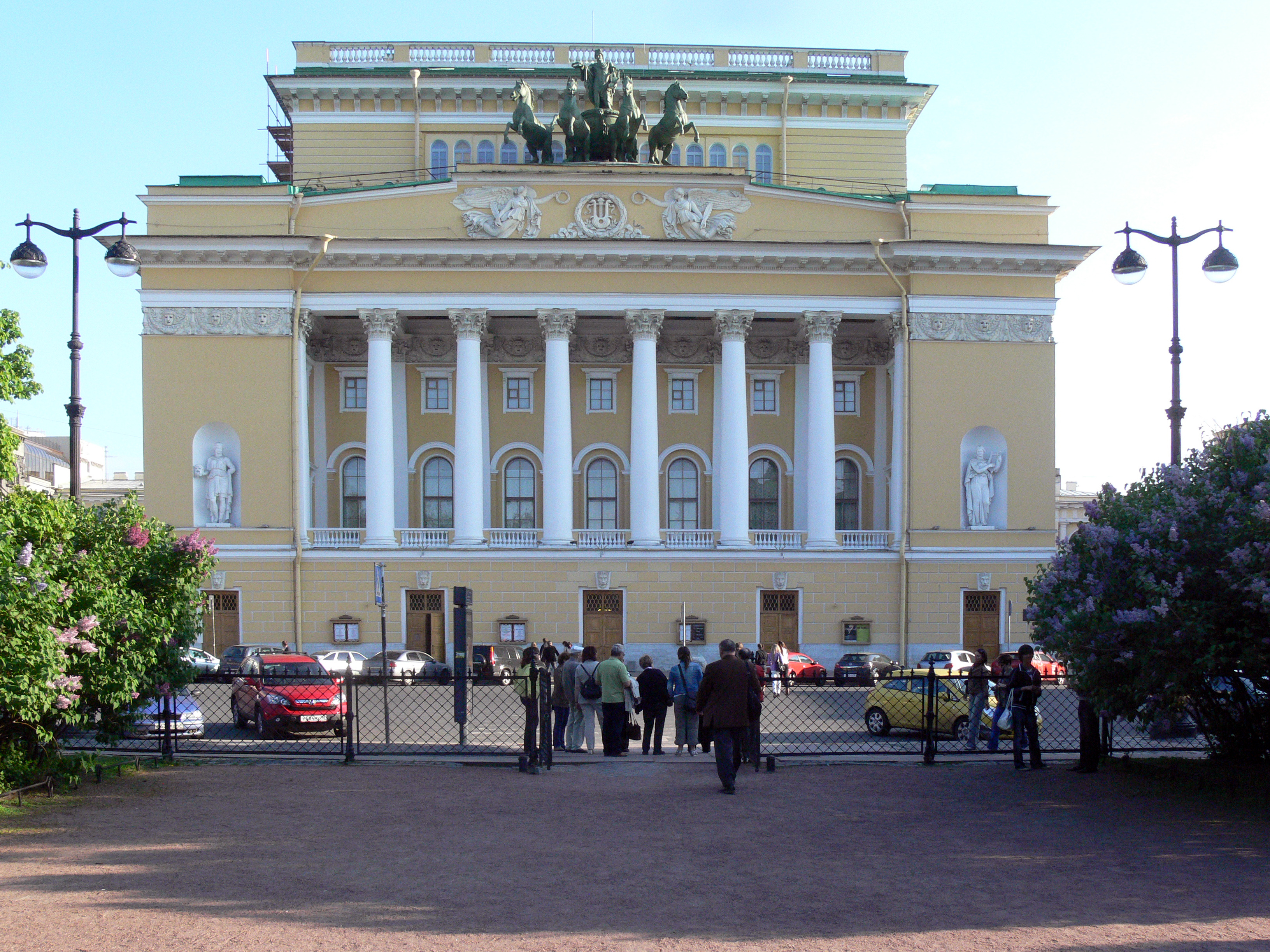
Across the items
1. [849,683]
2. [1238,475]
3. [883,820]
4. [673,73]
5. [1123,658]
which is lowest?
[849,683]

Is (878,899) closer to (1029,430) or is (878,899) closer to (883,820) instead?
(883,820)

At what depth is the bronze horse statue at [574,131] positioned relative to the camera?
1506 inches

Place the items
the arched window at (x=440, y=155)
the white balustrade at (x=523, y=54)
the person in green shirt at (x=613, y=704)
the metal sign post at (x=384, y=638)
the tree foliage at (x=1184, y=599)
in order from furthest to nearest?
the white balustrade at (x=523, y=54) < the arched window at (x=440, y=155) < the person in green shirt at (x=613, y=704) < the metal sign post at (x=384, y=638) < the tree foliage at (x=1184, y=599)

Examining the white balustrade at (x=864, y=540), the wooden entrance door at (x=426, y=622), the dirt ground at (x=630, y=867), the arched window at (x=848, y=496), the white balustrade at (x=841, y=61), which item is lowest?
the wooden entrance door at (x=426, y=622)

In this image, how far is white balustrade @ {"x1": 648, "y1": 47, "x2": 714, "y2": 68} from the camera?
46.0 m

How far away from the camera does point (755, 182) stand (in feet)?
140

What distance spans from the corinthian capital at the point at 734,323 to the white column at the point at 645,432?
1.89 m

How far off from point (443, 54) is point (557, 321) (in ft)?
46.9

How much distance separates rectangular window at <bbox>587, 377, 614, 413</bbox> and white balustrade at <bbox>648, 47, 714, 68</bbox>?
1344cm

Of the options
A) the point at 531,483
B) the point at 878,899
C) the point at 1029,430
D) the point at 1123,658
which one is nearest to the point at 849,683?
the point at 1029,430

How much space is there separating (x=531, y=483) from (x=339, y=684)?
74.5 ft

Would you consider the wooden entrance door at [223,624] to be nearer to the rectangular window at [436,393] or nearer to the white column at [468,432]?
the white column at [468,432]

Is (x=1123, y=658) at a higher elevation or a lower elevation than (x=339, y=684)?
higher

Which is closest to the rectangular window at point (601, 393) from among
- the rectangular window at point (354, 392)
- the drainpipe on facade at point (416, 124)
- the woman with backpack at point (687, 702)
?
the rectangular window at point (354, 392)
